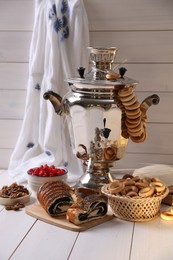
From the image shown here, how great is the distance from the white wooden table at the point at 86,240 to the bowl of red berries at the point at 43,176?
0.14 metres

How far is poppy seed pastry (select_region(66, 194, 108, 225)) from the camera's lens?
3.70 ft

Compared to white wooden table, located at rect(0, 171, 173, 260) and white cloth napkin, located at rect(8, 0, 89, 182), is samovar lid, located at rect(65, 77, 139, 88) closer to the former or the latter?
white cloth napkin, located at rect(8, 0, 89, 182)

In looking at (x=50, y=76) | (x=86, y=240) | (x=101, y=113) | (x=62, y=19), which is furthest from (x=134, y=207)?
(x=62, y=19)

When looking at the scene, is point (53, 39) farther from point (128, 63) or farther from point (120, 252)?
point (120, 252)

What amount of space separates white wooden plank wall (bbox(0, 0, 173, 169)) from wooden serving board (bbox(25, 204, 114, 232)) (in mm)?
420

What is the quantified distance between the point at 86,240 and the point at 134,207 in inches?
5.9

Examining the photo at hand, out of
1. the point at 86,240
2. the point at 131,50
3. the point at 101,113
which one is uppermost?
the point at 131,50

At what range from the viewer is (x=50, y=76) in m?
1.48

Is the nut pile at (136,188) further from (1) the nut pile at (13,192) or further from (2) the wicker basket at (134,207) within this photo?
(1) the nut pile at (13,192)

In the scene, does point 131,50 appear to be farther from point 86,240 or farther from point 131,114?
point 86,240

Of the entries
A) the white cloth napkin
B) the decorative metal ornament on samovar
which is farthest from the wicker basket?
the white cloth napkin

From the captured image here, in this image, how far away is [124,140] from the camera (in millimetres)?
1313

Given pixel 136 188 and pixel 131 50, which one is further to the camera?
pixel 131 50

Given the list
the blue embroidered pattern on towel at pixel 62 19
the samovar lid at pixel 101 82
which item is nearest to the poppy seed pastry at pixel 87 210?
the samovar lid at pixel 101 82
